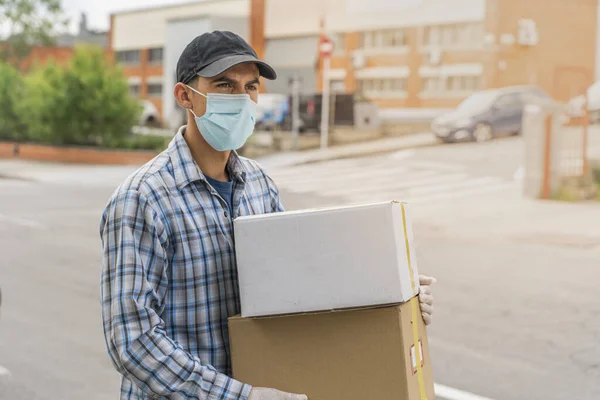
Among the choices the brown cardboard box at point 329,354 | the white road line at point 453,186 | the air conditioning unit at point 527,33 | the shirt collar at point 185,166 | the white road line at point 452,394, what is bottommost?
the white road line at point 452,394

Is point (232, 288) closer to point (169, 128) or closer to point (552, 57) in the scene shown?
point (552, 57)

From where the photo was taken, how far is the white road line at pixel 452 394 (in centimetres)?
565

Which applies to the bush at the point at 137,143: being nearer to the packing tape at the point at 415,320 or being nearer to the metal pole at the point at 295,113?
the metal pole at the point at 295,113

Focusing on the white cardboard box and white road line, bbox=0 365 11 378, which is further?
white road line, bbox=0 365 11 378

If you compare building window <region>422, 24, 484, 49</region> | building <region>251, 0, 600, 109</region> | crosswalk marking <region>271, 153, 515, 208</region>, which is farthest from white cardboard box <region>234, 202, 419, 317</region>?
building window <region>422, 24, 484, 49</region>

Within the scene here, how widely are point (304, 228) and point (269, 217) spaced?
94mm

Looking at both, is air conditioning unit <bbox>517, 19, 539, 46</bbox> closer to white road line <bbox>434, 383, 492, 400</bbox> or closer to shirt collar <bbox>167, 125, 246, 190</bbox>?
white road line <bbox>434, 383, 492, 400</bbox>

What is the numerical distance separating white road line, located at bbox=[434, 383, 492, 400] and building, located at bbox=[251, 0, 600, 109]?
610 inches

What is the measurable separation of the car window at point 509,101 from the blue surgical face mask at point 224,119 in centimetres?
2055

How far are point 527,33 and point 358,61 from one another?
6224 millimetres

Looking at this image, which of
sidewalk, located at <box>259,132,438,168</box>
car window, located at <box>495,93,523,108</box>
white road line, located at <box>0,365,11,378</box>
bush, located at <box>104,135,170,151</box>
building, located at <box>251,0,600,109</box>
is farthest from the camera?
bush, located at <box>104,135,170,151</box>

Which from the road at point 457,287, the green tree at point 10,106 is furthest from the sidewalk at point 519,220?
the green tree at point 10,106

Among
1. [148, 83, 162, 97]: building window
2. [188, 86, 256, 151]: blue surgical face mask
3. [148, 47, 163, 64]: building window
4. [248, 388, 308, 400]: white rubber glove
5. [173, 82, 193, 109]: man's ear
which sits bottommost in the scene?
[248, 388, 308, 400]: white rubber glove

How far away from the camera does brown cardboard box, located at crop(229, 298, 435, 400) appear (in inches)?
91.0
